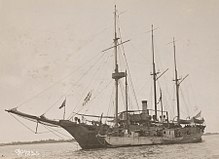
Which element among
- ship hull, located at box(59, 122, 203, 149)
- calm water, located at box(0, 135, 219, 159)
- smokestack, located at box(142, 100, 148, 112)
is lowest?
calm water, located at box(0, 135, 219, 159)

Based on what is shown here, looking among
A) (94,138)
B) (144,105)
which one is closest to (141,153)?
(94,138)

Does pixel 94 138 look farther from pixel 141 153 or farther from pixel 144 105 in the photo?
pixel 144 105

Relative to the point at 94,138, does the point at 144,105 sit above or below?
above

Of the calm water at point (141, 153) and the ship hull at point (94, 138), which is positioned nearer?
the calm water at point (141, 153)

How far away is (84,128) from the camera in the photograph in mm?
34188

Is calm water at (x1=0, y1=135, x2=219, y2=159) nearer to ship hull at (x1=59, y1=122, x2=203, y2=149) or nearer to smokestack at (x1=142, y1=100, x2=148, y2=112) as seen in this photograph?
ship hull at (x1=59, y1=122, x2=203, y2=149)

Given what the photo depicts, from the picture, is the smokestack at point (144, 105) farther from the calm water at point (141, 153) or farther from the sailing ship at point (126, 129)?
the calm water at point (141, 153)

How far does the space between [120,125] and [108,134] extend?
3.89m

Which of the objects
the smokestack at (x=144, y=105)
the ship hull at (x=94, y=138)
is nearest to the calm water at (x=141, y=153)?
the ship hull at (x=94, y=138)

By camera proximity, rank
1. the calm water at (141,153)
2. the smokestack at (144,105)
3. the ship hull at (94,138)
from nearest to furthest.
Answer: the calm water at (141,153)
the ship hull at (94,138)
the smokestack at (144,105)

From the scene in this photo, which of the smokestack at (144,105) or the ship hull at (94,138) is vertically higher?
the smokestack at (144,105)

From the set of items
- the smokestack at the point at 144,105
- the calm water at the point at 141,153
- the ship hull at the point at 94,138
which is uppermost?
the smokestack at the point at 144,105

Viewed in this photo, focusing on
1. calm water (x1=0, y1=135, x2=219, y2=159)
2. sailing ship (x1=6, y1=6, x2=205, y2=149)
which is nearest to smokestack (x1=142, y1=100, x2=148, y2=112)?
sailing ship (x1=6, y1=6, x2=205, y2=149)

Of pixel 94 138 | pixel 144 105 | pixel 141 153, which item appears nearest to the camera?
pixel 141 153
